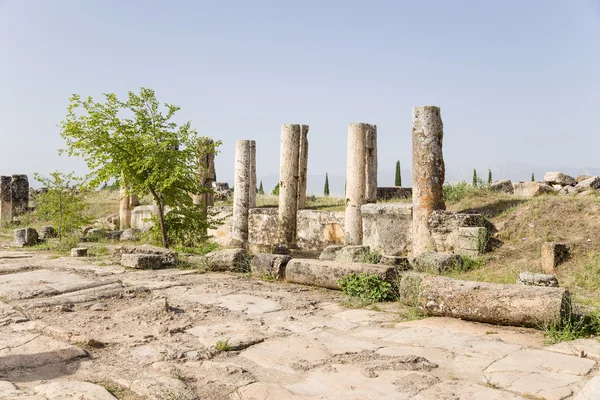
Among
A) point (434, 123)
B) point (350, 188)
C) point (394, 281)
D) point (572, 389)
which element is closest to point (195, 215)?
point (350, 188)

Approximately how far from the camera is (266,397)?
156 inches

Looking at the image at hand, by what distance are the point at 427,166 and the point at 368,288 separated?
16.3 ft

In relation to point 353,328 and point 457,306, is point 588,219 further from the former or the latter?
point 353,328

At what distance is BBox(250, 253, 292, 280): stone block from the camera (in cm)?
898

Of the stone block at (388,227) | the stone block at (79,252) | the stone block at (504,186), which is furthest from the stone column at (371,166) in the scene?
the stone block at (79,252)

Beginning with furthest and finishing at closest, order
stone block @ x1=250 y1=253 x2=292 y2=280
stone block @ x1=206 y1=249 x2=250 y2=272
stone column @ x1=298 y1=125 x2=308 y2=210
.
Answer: stone column @ x1=298 y1=125 x2=308 y2=210, stone block @ x1=206 y1=249 x2=250 y2=272, stone block @ x1=250 y1=253 x2=292 y2=280

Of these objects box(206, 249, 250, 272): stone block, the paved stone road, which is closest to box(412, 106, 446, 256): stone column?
box(206, 249, 250, 272): stone block

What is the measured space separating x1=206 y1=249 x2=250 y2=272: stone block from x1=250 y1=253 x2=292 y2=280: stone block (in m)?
0.51

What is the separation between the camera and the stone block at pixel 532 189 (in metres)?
17.6

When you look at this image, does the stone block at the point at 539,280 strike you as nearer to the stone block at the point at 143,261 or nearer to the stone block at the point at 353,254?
the stone block at the point at 353,254

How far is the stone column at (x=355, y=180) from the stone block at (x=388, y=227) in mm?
1207

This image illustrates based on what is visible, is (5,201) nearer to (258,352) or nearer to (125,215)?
(125,215)

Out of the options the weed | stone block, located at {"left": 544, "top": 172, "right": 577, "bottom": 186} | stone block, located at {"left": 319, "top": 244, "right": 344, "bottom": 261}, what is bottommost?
the weed

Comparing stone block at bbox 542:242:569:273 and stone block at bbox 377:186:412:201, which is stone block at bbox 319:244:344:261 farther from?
stone block at bbox 377:186:412:201
